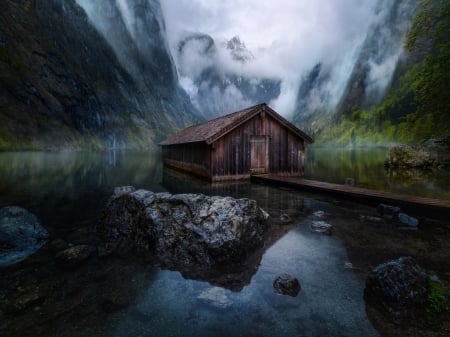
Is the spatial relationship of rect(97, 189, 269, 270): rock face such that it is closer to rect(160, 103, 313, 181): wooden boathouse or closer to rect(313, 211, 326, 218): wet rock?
rect(313, 211, 326, 218): wet rock

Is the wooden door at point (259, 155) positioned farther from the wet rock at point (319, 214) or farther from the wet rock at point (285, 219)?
the wet rock at point (285, 219)

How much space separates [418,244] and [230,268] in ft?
18.8

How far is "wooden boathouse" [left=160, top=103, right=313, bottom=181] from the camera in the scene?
62.1 ft

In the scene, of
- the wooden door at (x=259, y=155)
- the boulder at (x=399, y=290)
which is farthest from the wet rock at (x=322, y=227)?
the wooden door at (x=259, y=155)

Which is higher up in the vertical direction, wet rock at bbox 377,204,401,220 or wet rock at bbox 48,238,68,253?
wet rock at bbox 377,204,401,220

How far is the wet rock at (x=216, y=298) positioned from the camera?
4.82m

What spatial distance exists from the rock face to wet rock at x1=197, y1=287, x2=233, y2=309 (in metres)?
1.08

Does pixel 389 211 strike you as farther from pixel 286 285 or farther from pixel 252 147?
pixel 252 147

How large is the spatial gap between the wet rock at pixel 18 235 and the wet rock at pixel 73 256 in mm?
1127

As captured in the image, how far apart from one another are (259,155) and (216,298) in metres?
16.0

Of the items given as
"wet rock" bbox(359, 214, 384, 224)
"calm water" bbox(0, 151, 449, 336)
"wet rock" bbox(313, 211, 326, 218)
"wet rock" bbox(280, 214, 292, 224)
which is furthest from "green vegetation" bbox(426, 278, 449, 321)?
"wet rock" bbox(313, 211, 326, 218)

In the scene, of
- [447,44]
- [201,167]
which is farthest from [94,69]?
[447,44]

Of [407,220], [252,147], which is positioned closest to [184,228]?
[407,220]

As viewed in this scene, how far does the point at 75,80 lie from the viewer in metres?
80.4
